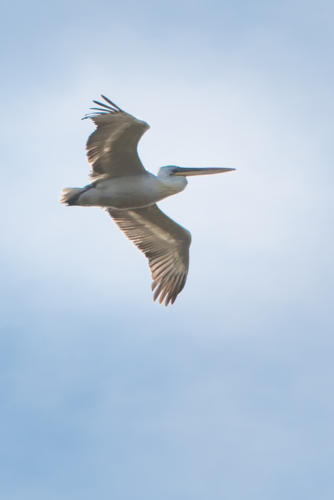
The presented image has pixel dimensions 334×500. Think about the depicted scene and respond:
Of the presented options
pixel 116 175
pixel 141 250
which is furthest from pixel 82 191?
pixel 141 250

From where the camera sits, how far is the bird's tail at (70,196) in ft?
66.1

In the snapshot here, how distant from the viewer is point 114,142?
64.5ft

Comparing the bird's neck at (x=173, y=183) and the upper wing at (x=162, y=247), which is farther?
the upper wing at (x=162, y=247)

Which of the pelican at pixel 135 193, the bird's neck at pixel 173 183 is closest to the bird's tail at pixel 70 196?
the pelican at pixel 135 193

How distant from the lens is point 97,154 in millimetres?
19969

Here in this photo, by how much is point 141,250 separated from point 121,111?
10.7 ft

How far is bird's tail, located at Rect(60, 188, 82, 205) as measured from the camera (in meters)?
20.1

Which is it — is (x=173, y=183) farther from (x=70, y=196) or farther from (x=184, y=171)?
(x=70, y=196)

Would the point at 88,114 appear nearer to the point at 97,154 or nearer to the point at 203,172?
the point at 97,154

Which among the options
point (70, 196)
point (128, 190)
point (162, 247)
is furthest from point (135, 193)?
point (162, 247)

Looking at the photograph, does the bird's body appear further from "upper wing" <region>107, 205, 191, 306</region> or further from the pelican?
"upper wing" <region>107, 205, 191, 306</region>

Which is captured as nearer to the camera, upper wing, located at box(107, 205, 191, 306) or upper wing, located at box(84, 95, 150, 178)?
upper wing, located at box(84, 95, 150, 178)

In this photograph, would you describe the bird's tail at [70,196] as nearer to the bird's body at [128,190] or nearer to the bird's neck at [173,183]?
the bird's body at [128,190]

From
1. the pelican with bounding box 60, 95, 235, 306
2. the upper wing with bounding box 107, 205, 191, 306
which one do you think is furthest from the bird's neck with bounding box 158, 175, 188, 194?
the upper wing with bounding box 107, 205, 191, 306
